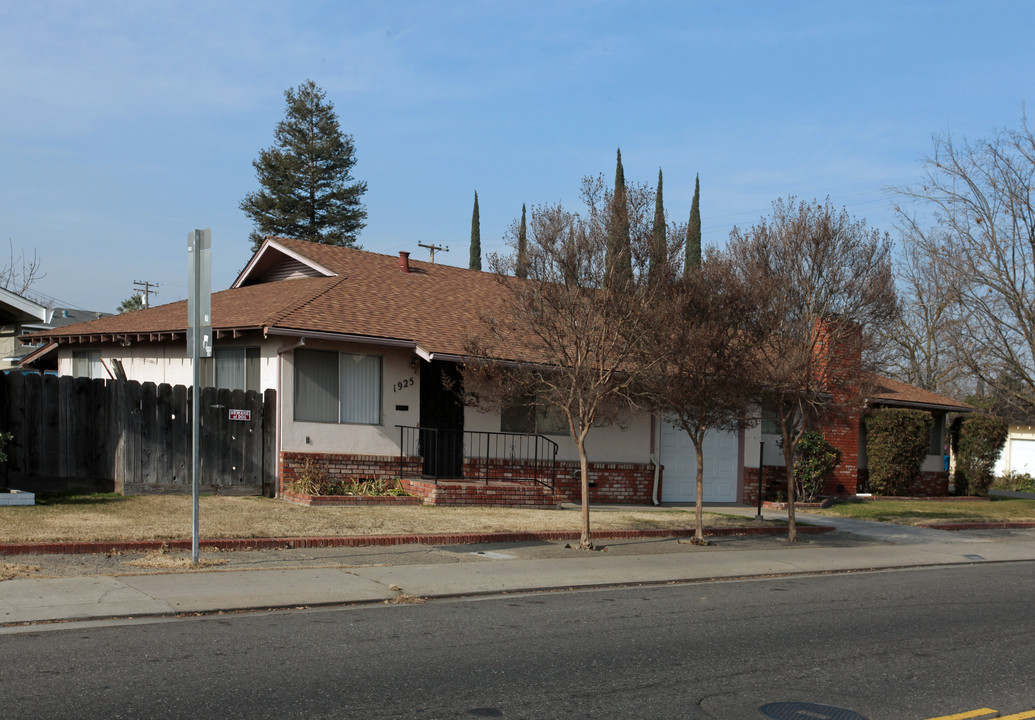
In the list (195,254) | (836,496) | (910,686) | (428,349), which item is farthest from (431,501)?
(836,496)

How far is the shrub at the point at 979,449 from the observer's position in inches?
1139

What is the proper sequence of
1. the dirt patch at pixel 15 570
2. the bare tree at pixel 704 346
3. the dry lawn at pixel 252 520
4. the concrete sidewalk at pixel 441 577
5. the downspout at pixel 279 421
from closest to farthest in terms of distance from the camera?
the concrete sidewalk at pixel 441 577
the dirt patch at pixel 15 570
the dry lawn at pixel 252 520
the bare tree at pixel 704 346
the downspout at pixel 279 421

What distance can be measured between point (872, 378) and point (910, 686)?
9.77m

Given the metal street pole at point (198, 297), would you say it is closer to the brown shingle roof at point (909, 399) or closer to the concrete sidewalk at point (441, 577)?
the concrete sidewalk at point (441, 577)

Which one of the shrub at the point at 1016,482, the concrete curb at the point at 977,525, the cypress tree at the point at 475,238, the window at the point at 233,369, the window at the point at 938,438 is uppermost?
the cypress tree at the point at 475,238

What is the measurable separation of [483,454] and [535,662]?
1213 centimetres

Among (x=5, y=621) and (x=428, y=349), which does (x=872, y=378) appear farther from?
(x=5, y=621)

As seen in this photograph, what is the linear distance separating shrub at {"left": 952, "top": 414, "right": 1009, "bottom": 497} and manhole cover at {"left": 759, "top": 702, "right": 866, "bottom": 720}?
2529cm

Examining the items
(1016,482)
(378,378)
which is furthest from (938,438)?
(378,378)

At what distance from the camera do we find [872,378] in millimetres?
16156

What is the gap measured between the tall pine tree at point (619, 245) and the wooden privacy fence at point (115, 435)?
24.1 ft

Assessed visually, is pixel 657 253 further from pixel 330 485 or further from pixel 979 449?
pixel 979 449

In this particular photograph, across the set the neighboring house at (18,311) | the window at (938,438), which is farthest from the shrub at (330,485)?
the window at (938,438)

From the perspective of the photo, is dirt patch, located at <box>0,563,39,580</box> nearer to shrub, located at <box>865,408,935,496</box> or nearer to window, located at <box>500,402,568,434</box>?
window, located at <box>500,402,568,434</box>
